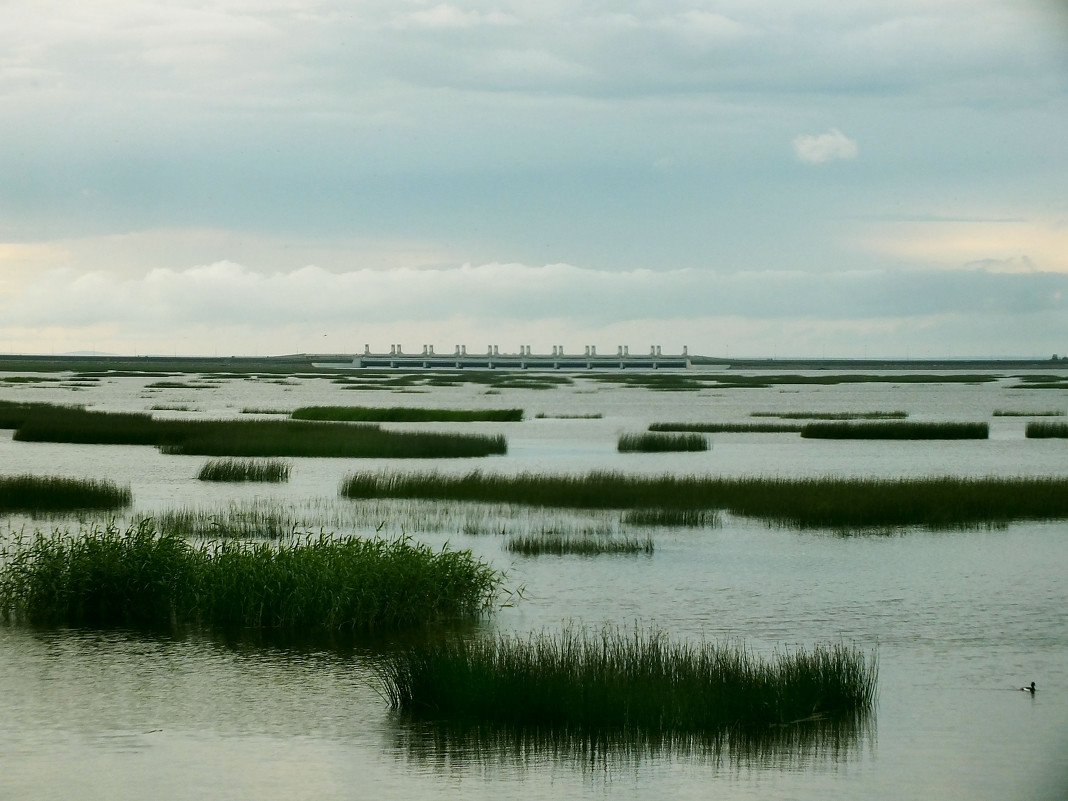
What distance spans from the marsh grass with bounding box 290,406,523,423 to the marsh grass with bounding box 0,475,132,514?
31797mm

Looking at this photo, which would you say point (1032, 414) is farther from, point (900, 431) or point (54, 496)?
point (54, 496)

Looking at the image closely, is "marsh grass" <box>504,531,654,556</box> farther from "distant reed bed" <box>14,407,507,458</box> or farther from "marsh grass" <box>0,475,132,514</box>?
"distant reed bed" <box>14,407,507,458</box>

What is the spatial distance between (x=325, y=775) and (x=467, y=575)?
23.5 ft

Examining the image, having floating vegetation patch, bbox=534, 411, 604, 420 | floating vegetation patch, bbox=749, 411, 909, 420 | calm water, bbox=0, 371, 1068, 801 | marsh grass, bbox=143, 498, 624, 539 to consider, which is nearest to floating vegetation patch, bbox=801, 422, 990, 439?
floating vegetation patch, bbox=749, 411, 909, 420

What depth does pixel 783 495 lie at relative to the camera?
31562mm

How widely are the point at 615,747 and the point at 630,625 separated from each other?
5.74 m

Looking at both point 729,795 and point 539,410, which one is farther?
point 539,410

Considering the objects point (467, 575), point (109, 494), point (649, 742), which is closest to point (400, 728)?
point (649, 742)

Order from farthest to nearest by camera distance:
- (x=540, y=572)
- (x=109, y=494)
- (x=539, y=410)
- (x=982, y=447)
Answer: (x=539, y=410) < (x=982, y=447) < (x=109, y=494) < (x=540, y=572)

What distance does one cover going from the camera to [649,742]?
12555mm

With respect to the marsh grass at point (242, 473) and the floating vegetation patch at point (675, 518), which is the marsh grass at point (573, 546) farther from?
the marsh grass at point (242, 473)

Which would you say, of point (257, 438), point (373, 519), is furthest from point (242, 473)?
point (257, 438)

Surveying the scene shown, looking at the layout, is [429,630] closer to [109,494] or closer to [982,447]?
[109,494]

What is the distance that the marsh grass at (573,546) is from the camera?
24547 millimetres
